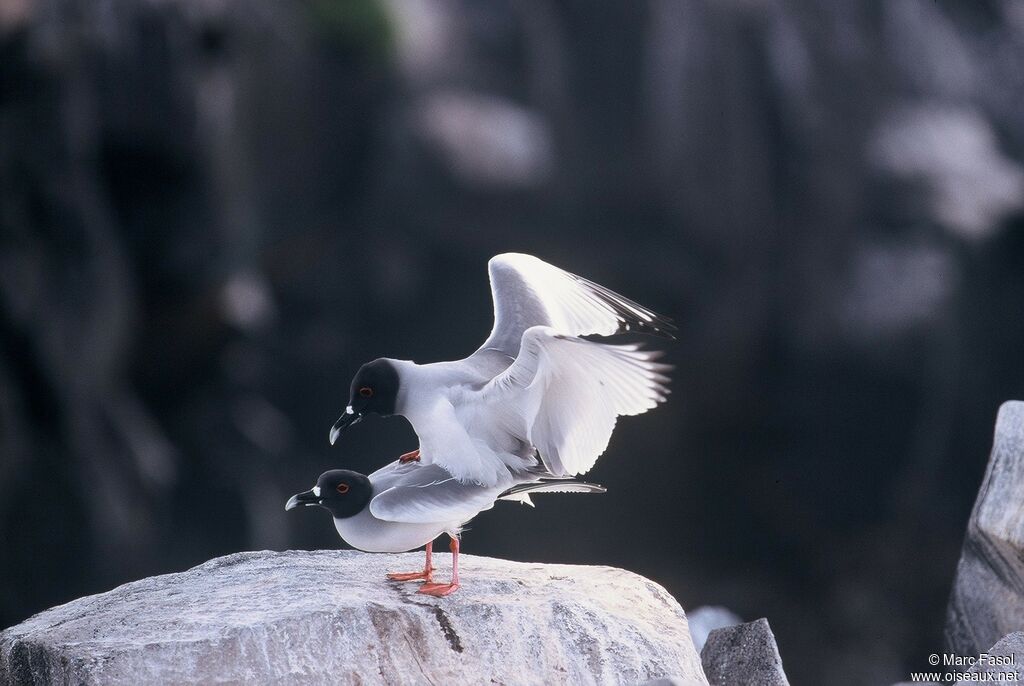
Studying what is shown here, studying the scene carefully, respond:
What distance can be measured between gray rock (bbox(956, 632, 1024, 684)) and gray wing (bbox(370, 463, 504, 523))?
186 cm

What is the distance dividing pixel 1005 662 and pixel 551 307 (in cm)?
217

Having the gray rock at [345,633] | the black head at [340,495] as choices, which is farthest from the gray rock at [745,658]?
the black head at [340,495]

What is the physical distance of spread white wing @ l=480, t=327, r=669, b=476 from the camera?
12.8ft

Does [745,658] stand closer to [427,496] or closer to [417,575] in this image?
[417,575]

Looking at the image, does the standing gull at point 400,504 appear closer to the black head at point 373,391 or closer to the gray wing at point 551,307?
the black head at point 373,391

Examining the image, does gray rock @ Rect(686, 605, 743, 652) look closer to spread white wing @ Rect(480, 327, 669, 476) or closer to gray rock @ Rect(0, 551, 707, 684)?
gray rock @ Rect(0, 551, 707, 684)

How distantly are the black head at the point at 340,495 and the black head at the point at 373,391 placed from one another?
0.14 m

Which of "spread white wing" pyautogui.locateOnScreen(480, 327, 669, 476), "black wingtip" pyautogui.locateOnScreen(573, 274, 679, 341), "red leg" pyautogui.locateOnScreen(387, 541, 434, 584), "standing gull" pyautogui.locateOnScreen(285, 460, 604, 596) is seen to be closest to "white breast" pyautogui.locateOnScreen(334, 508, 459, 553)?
"standing gull" pyautogui.locateOnScreen(285, 460, 604, 596)

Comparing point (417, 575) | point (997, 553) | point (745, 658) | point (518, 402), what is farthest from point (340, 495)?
point (997, 553)

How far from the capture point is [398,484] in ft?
13.6

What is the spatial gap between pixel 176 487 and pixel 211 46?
4.47 metres

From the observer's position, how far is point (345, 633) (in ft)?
12.4

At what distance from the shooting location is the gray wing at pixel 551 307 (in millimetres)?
4605

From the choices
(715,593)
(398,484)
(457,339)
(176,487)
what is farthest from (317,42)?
(398,484)
